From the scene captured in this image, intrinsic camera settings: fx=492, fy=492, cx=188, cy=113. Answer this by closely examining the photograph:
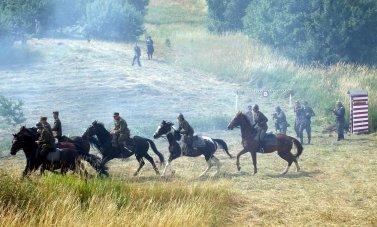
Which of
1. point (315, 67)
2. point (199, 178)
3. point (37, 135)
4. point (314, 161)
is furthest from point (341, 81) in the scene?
point (37, 135)

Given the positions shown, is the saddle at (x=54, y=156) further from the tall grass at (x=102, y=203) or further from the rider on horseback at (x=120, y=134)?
the tall grass at (x=102, y=203)

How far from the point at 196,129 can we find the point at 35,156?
1215 cm

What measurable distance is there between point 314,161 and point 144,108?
1288 cm

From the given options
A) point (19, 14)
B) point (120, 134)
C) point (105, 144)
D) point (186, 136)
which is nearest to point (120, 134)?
point (120, 134)

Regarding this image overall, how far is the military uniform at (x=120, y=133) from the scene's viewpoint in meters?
15.0

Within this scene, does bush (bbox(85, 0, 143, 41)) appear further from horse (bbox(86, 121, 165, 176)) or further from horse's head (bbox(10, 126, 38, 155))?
horse's head (bbox(10, 126, 38, 155))

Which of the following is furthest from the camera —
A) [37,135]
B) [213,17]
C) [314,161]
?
[213,17]

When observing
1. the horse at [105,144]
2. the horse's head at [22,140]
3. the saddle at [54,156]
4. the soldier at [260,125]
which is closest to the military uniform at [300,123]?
the soldier at [260,125]

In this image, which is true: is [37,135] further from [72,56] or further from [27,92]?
[72,56]

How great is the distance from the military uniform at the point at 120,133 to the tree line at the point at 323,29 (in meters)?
24.6

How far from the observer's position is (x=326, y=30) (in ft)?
121

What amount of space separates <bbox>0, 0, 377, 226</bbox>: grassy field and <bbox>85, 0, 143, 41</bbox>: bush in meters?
2.61

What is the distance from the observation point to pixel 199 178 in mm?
14711

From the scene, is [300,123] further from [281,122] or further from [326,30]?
[326,30]
